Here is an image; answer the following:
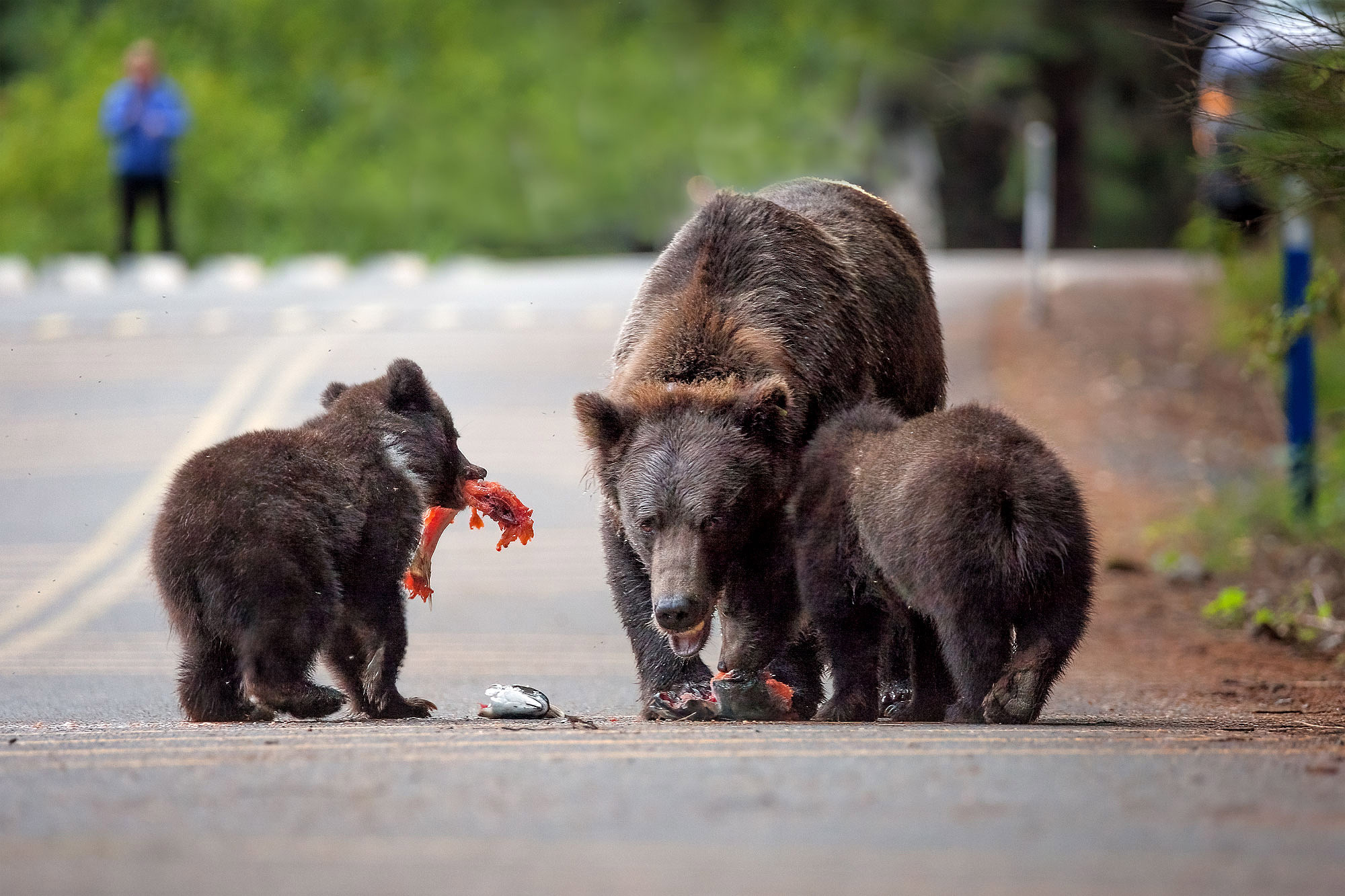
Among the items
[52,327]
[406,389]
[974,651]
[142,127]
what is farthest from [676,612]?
[142,127]

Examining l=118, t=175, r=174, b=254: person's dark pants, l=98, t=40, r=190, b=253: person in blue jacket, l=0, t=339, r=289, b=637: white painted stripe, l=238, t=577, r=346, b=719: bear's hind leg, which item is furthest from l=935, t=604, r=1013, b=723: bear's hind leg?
l=118, t=175, r=174, b=254: person's dark pants

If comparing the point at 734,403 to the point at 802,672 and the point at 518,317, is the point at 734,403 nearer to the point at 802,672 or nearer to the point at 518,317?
the point at 802,672

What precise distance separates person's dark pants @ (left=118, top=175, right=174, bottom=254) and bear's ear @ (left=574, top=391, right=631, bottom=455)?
1871 centimetres

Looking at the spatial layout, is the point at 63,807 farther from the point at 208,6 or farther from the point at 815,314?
the point at 208,6

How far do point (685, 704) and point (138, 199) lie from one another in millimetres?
20213

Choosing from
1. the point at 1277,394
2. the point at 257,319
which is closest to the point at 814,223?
the point at 1277,394

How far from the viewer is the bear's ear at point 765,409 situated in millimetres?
6801

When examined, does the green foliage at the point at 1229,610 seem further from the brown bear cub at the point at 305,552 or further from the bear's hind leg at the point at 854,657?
the brown bear cub at the point at 305,552

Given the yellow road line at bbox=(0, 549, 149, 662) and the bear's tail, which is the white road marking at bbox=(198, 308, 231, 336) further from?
the bear's tail

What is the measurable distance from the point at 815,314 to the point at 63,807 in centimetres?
407

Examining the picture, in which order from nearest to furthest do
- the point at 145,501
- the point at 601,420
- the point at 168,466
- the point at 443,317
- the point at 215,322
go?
1. the point at 601,420
2. the point at 145,501
3. the point at 168,466
4. the point at 215,322
5. the point at 443,317

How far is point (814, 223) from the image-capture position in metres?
8.23

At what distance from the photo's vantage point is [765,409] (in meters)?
6.81

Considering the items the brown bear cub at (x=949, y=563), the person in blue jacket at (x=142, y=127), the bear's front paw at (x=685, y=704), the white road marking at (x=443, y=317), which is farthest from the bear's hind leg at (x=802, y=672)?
the person in blue jacket at (x=142, y=127)
